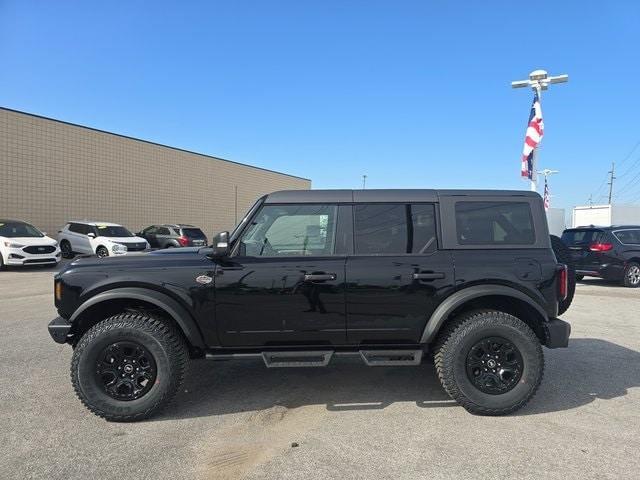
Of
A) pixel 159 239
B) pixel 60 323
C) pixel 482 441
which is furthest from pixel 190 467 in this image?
pixel 159 239

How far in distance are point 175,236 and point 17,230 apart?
659 cm

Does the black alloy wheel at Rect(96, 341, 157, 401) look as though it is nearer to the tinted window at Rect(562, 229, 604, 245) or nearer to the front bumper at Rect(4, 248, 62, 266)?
the tinted window at Rect(562, 229, 604, 245)

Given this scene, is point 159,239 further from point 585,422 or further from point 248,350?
point 585,422

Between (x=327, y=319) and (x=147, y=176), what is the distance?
85.5 ft

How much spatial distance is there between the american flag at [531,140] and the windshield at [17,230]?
16.3m

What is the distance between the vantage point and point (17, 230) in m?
15.8

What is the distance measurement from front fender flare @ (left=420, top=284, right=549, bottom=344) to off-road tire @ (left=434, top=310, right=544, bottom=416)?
20cm

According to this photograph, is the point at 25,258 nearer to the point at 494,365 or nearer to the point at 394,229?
the point at 394,229

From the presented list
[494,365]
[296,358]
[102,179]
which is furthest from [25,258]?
[494,365]

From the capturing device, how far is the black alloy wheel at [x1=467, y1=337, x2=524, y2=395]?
157 inches

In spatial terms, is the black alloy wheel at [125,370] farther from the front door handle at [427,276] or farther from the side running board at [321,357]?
the front door handle at [427,276]

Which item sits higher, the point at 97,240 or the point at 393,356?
the point at 97,240

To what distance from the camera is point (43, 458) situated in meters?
3.18

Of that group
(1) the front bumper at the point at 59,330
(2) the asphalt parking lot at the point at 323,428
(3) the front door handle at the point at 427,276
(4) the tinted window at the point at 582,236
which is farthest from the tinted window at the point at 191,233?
(3) the front door handle at the point at 427,276
